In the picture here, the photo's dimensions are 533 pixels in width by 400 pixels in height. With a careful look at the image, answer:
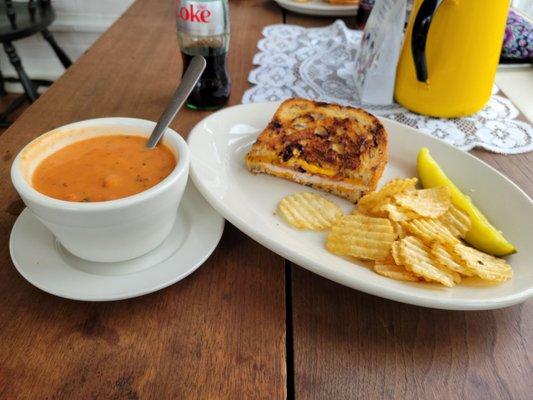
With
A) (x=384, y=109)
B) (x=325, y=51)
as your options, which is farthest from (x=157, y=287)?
(x=325, y=51)

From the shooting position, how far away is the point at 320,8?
1.75 metres

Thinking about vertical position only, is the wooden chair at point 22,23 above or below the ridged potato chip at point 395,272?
below

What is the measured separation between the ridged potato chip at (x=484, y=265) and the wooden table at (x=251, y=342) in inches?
2.2

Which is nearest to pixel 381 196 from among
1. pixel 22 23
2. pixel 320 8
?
pixel 320 8

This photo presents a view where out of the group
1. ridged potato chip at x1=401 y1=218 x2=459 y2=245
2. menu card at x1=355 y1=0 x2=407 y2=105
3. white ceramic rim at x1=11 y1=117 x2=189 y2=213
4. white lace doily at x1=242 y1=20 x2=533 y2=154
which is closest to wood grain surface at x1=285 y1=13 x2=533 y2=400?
ridged potato chip at x1=401 y1=218 x2=459 y2=245

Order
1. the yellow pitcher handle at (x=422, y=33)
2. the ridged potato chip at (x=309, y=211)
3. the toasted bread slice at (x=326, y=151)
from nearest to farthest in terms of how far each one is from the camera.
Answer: the ridged potato chip at (x=309, y=211), the toasted bread slice at (x=326, y=151), the yellow pitcher handle at (x=422, y=33)

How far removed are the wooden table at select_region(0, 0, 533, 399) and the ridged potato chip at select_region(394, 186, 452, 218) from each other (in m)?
0.16

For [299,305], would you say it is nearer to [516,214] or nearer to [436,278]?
[436,278]

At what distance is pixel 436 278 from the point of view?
0.59 m

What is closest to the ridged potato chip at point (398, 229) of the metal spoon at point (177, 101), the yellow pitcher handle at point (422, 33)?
the metal spoon at point (177, 101)

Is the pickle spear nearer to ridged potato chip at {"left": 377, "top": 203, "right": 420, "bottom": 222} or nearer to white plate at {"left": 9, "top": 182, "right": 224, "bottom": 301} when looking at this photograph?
ridged potato chip at {"left": 377, "top": 203, "right": 420, "bottom": 222}

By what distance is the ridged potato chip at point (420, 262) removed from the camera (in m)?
0.59

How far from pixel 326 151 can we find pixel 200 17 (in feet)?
1.45

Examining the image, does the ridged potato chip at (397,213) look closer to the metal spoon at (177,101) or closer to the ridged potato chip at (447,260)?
the ridged potato chip at (447,260)
